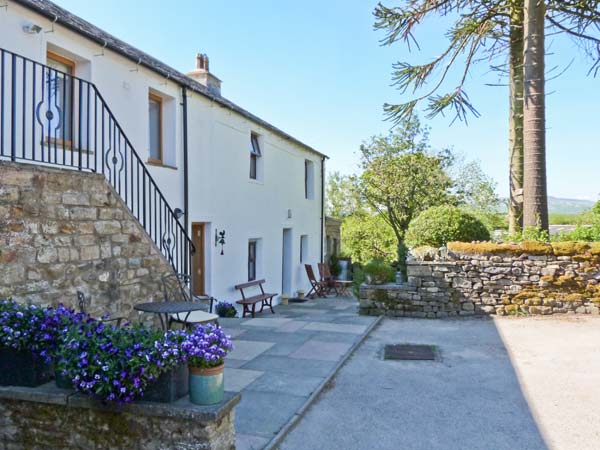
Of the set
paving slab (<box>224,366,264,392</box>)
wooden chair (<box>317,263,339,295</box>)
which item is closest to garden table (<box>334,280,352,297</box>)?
wooden chair (<box>317,263,339,295</box>)

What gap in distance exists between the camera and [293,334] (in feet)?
24.4

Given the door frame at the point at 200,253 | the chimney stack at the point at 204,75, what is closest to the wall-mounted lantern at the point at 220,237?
the door frame at the point at 200,253

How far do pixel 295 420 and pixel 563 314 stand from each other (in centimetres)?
659

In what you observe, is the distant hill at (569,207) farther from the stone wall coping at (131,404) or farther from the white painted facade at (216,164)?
the stone wall coping at (131,404)

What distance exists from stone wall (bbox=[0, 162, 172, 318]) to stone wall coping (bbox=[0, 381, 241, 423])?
1098mm

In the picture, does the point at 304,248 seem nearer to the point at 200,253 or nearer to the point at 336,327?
the point at 200,253

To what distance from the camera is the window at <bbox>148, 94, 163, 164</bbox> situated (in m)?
9.12

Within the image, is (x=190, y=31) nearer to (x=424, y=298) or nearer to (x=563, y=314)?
(x=424, y=298)

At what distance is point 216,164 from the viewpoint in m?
11.2

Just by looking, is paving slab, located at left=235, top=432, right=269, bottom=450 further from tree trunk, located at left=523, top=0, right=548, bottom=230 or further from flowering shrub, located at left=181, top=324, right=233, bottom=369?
tree trunk, located at left=523, top=0, right=548, bottom=230

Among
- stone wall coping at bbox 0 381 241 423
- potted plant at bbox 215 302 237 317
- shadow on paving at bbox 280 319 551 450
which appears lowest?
potted plant at bbox 215 302 237 317

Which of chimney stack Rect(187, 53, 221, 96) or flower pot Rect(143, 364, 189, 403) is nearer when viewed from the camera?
flower pot Rect(143, 364, 189, 403)

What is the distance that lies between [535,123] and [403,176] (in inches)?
449

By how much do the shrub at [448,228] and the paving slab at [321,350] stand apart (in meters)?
4.21
